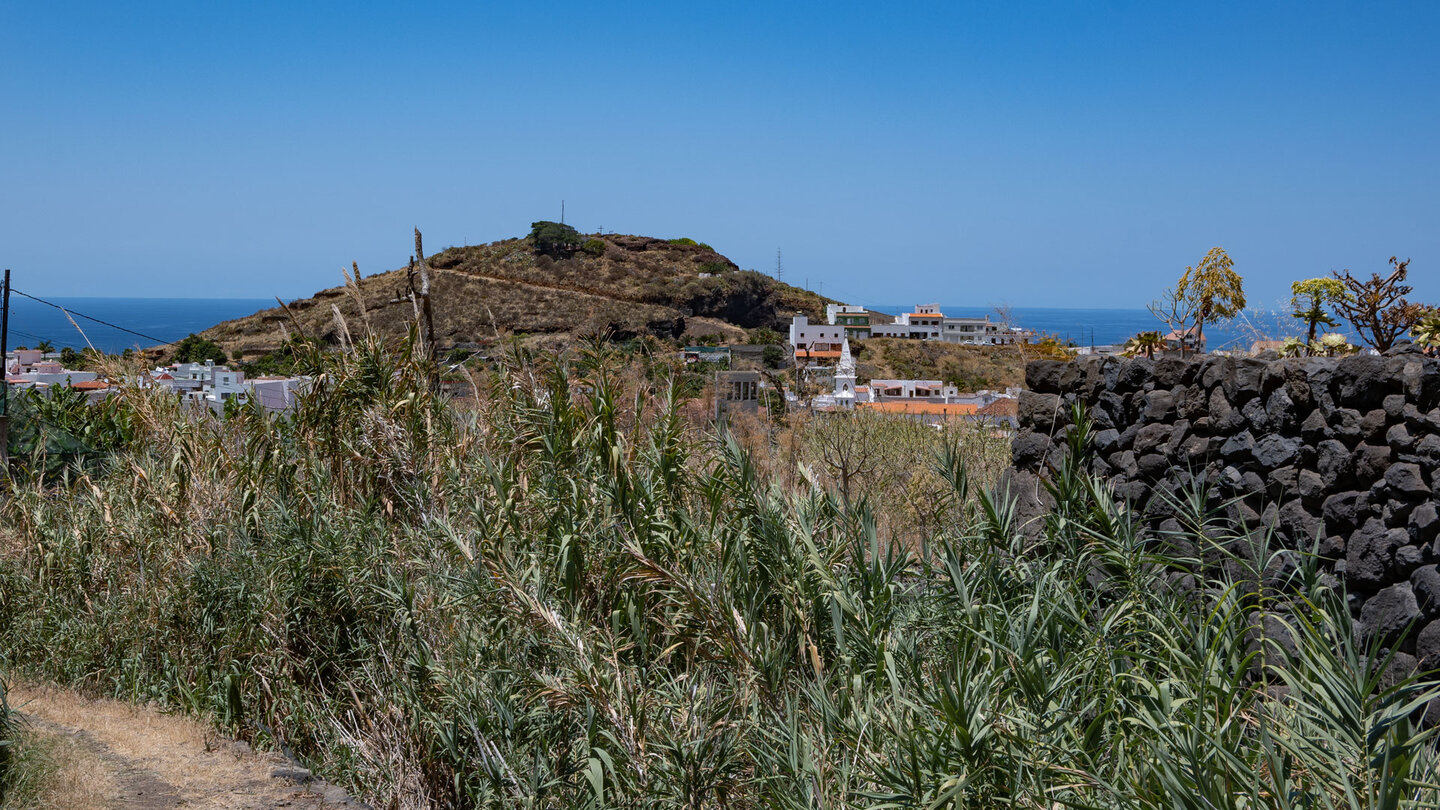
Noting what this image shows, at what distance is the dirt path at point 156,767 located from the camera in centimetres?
464

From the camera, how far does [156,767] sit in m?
5.02

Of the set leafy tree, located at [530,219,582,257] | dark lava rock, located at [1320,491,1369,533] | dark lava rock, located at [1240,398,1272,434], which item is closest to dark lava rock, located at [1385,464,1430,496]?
dark lava rock, located at [1320,491,1369,533]

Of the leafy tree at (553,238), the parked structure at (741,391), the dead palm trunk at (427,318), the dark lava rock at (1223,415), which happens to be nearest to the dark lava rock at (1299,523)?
the dark lava rock at (1223,415)

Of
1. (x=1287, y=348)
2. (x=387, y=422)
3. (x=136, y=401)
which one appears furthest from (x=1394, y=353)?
(x=136, y=401)

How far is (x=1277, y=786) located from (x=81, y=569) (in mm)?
7406

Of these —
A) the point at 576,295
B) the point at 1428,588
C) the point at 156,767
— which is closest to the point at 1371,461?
the point at 1428,588

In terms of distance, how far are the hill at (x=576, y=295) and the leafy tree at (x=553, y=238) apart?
582mm

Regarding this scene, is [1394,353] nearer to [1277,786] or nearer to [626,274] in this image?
[1277,786]

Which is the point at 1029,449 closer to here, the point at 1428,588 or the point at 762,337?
the point at 1428,588

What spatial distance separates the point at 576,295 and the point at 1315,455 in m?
56.7

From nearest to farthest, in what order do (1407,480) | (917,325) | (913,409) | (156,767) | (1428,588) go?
(1428,588) → (1407,480) → (156,767) → (913,409) → (917,325)

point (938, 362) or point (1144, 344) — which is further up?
point (1144, 344)

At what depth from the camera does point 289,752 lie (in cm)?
545

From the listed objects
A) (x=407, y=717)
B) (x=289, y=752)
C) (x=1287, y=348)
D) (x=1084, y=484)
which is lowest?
(x=289, y=752)
